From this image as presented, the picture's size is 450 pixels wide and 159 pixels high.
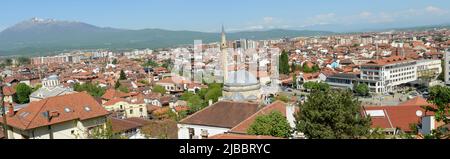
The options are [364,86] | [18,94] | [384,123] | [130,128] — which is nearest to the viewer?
[384,123]

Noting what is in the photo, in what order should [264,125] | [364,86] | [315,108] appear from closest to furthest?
[315,108] < [264,125] < [364,86]

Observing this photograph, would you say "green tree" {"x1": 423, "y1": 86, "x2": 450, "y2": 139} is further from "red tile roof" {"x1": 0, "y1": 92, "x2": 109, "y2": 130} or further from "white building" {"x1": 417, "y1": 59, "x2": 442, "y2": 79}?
"white building" {"x1": 417, "y1": 59, "x2": 442, "y2": 79}

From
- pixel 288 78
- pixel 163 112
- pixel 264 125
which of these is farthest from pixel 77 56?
pixel 264 125

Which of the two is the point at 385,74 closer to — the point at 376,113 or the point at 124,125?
the point at 376,113

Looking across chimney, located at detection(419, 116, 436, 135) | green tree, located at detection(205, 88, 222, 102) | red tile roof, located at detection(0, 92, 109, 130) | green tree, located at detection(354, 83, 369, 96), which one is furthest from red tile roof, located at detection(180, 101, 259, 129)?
green tree, located at detection(354, 83, 369, 96)

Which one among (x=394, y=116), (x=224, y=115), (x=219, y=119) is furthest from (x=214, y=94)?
(x=394, y=116)
